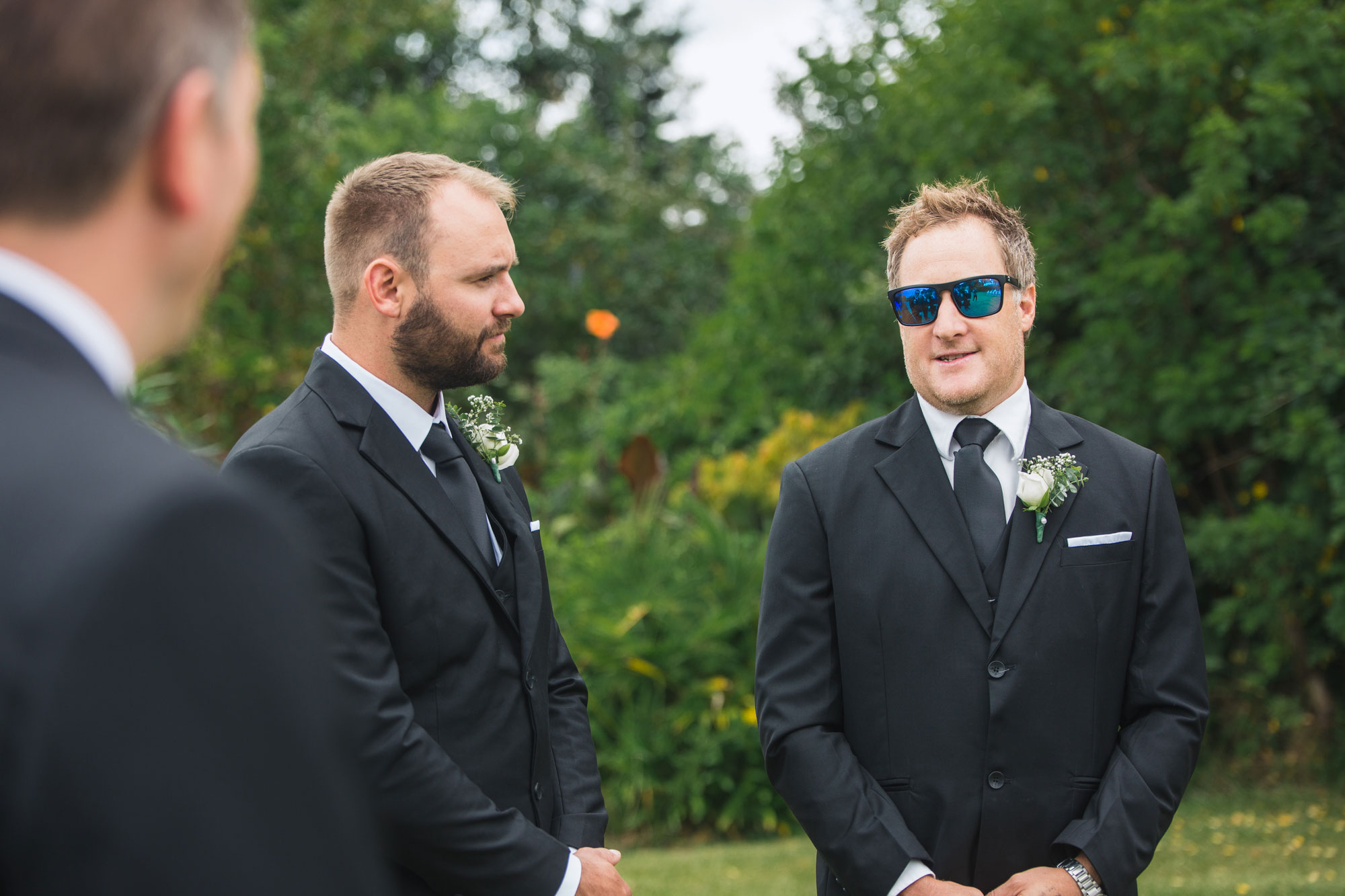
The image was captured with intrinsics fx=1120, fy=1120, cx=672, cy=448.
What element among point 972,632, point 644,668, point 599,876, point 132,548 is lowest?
point 644,668

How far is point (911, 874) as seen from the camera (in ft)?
8.42

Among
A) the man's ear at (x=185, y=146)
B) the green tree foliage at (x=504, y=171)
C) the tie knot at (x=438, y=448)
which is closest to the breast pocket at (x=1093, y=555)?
the tie knot at (x=438, y=448)

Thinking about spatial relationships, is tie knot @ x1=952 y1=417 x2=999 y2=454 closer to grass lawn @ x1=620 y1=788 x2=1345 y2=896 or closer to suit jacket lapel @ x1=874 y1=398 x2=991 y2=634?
suit jacket lapel @ x1=874 y1=398 x2=991 y2=634

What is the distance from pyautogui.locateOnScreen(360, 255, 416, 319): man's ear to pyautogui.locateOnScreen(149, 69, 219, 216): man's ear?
1684mm

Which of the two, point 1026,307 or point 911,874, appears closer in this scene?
point 911,874

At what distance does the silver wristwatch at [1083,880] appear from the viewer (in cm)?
253

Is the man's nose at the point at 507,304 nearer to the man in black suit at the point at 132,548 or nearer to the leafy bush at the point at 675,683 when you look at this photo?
the man in black suit at the point at 132,548

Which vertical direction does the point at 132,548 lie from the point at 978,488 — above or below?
above

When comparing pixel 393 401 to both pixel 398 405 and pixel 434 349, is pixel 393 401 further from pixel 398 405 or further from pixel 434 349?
pixel 434 349

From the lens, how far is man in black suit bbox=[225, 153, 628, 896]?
226 centimetres

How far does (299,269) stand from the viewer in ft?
40.5

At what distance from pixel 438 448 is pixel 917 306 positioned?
4.15ft

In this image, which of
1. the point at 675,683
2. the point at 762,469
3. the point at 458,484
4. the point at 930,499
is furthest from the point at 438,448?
the point at 762,469

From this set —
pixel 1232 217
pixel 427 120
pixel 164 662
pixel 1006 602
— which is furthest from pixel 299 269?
pixel 164 662
